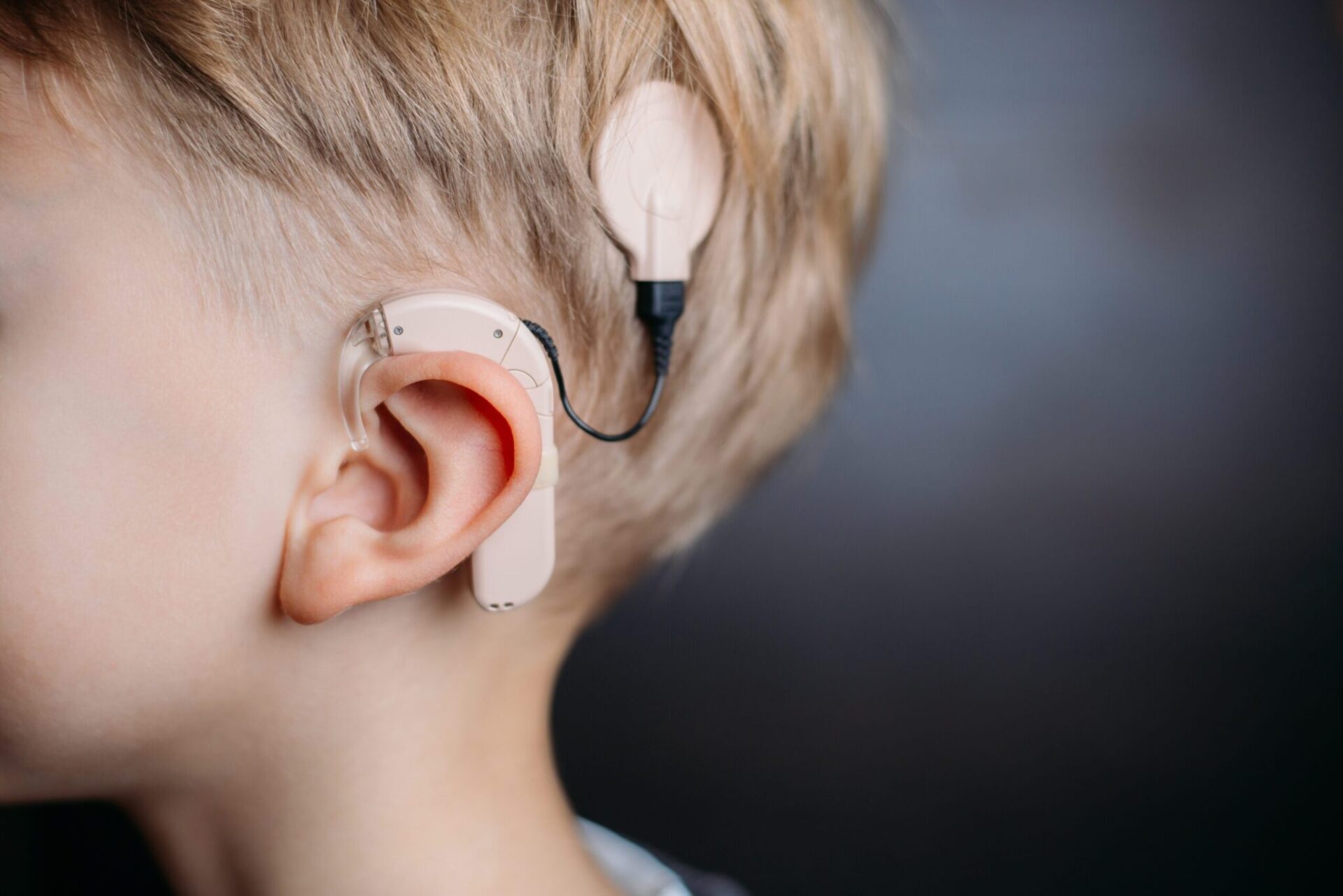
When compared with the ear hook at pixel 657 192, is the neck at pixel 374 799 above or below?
below

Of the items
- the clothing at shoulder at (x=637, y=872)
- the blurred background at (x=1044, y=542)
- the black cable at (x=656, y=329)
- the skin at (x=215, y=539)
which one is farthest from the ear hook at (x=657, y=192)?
the blurred background at (x=1044, y=542)

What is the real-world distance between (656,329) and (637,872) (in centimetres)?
52

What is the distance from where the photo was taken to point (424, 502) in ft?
2.06

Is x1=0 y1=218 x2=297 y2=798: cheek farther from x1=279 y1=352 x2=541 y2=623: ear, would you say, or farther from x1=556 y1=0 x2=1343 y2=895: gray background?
x1=556 y1=0 x2=1343 y2=895: gray background

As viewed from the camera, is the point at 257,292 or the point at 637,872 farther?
the point at 637,872

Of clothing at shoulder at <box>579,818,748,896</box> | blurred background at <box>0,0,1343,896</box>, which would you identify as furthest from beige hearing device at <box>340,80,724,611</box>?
blurred background at <box>0,0,1343,896</box>

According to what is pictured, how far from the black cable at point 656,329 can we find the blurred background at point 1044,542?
0.82 m

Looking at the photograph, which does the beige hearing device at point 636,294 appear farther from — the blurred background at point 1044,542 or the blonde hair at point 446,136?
the blurred background at point 1044,542

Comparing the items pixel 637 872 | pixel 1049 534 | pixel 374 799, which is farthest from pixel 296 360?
pixel 1049 534

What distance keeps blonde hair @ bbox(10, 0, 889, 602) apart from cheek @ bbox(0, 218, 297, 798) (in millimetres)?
54

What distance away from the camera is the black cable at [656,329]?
652 millimetres

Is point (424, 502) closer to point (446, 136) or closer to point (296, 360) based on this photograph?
point (296, 360)

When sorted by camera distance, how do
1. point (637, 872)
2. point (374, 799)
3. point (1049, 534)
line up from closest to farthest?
point (374, 799) → point (637, 872) → point (1049, 534)

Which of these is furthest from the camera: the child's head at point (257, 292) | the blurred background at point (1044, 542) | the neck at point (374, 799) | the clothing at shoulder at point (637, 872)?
the blurred background at point (1044, 542)
